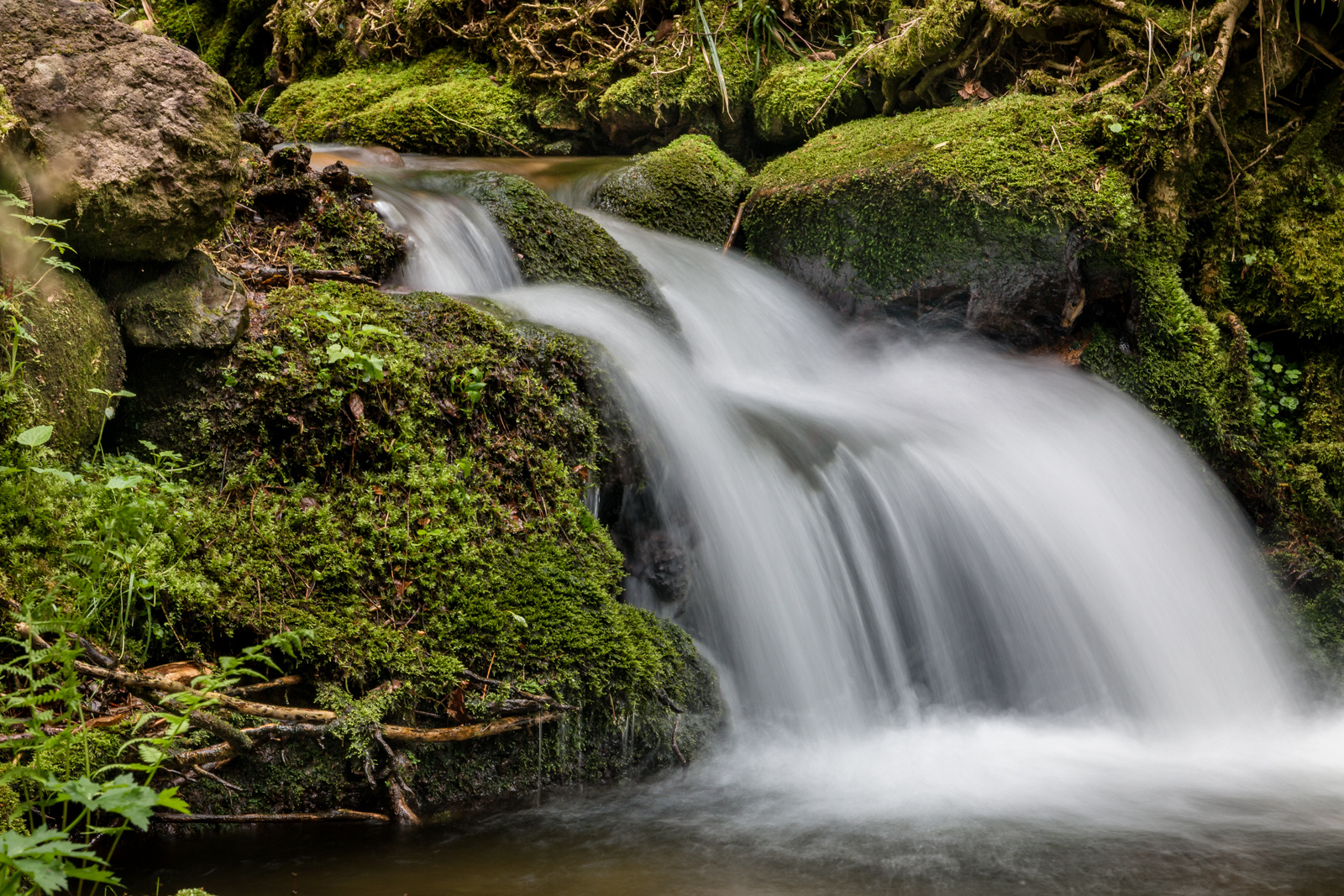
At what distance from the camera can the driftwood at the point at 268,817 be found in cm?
244

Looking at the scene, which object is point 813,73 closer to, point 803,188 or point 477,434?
point 803,188

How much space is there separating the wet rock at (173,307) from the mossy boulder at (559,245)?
6.60 ft

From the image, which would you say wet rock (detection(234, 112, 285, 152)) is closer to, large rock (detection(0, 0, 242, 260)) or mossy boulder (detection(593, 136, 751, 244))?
large rock (detection(0, 0, 242, 260))

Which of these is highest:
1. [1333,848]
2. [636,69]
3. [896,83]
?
[636,69]

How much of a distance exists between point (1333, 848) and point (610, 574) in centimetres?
239

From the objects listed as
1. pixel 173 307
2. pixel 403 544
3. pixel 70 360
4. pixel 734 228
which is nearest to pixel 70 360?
pixel 70 360

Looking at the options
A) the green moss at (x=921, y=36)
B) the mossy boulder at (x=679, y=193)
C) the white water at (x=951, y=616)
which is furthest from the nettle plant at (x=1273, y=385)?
the mossy boulder at (x=679, y=193)

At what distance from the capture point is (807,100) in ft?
23.4

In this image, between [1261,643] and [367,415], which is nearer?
[367,415]

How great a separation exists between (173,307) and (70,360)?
1.37 ft

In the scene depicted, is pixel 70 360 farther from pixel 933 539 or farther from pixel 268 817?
pixel 933 539

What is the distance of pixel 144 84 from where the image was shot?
→ 3006 mm

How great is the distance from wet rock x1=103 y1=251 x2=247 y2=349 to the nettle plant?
215 inches

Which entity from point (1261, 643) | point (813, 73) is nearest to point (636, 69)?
point (813, 73)
